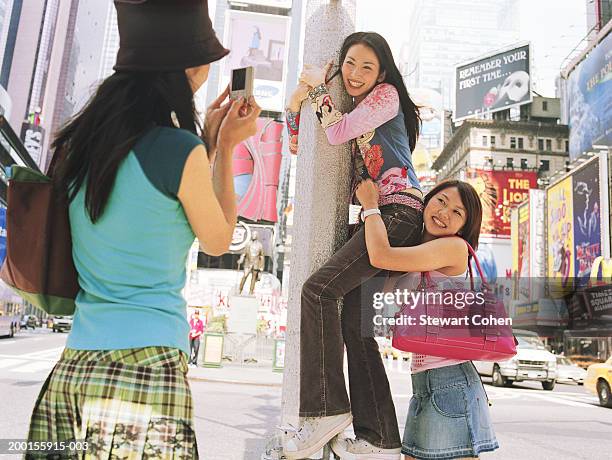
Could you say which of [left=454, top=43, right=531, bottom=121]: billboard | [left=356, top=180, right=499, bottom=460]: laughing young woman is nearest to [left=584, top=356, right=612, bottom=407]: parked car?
[left=356, top=180, right=499, bottom=460]: laughing young woman

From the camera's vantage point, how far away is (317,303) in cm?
224

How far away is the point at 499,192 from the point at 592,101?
19341 millimetres

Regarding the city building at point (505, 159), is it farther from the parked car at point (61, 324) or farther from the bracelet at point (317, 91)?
the bracelet at point (317, 91)

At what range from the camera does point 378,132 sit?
2.45m

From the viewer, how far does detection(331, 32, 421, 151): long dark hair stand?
8.14 feet

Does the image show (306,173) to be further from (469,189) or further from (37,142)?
(37,142)

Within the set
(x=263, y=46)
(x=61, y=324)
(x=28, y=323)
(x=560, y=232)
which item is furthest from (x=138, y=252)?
(x=263, y=46)

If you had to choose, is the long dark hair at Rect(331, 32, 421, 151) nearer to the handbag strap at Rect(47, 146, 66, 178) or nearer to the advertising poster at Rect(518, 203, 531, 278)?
the handbag strap at Rect(47, 146, 66, 178)

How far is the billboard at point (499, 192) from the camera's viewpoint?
2039 inches

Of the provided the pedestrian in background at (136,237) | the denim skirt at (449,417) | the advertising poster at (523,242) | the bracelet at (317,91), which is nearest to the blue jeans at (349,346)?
the denim skirt at (449,417)

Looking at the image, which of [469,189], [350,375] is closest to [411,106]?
[469,189]

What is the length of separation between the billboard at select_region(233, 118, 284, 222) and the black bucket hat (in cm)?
4422

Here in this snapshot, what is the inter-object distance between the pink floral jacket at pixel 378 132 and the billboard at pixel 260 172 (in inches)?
1700

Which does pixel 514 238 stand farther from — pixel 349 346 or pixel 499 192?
pixel 349 346
